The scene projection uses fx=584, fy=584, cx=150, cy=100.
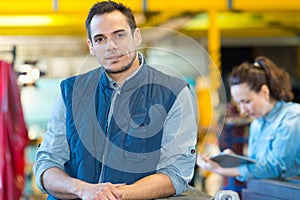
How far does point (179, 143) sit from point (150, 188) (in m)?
0.17

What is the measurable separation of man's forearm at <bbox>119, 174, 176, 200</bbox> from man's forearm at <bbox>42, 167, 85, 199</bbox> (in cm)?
15

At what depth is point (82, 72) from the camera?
1908 millimetres

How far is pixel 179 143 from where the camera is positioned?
1.81 m

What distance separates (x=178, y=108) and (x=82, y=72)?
1.12ft

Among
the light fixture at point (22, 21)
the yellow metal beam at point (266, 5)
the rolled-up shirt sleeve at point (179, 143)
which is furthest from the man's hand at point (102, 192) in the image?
the light fixture at point (22, 21)

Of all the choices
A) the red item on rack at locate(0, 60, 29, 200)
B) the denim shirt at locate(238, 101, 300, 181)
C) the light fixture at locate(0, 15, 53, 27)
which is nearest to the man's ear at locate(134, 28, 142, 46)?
the denim shirt at locate(238, 101, 300, 181)

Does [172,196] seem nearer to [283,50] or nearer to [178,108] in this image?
[178,108]

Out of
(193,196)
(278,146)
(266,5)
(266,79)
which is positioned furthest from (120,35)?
(266,5)

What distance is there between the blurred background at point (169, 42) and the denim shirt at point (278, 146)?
1.05ft

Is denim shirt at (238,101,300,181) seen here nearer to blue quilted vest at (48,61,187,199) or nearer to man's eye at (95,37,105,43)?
blue quilted vest at (48,61,187,199)

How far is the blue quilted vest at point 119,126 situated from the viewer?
1.79 m

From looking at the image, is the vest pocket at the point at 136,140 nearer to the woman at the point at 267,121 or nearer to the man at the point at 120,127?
the man at the point at 120,127

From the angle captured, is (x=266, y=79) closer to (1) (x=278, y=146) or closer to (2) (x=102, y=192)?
(1) (x=278, y=146)

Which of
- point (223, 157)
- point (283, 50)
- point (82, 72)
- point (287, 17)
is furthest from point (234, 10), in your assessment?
point (283, 50)
